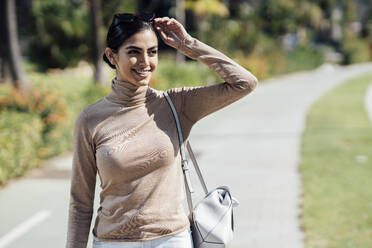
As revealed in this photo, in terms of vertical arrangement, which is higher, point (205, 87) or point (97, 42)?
point (205, 87)

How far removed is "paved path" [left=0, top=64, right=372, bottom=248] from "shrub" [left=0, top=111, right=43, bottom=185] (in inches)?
8.5

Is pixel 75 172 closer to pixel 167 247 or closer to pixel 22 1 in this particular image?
pixel 167 247

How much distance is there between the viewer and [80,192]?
252 centimetres

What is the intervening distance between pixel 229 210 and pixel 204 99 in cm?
50

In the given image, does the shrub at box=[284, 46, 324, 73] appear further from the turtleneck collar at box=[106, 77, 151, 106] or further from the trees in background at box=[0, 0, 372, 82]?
the turtleneck collar at box=[106, 77, 151, 106]

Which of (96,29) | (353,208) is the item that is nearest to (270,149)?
(353,208)

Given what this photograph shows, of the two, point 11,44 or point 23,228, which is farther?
point 11,44

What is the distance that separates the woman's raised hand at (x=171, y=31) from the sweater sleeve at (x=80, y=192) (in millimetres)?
507

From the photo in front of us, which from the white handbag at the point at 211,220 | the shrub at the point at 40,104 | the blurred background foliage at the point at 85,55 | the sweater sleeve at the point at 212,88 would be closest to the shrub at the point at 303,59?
the blurred background foliage at the point at 85,55

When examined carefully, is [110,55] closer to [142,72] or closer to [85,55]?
[142,72]

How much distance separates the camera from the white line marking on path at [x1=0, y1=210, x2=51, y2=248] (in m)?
6.35

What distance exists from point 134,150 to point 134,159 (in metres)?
0.04

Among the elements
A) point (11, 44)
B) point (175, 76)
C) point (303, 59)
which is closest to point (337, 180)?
point (11, 44)

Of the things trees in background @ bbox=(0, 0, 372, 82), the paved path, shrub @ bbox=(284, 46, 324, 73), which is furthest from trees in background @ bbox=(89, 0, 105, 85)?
shrub @ bbox=(284, 46, 324, 73)
